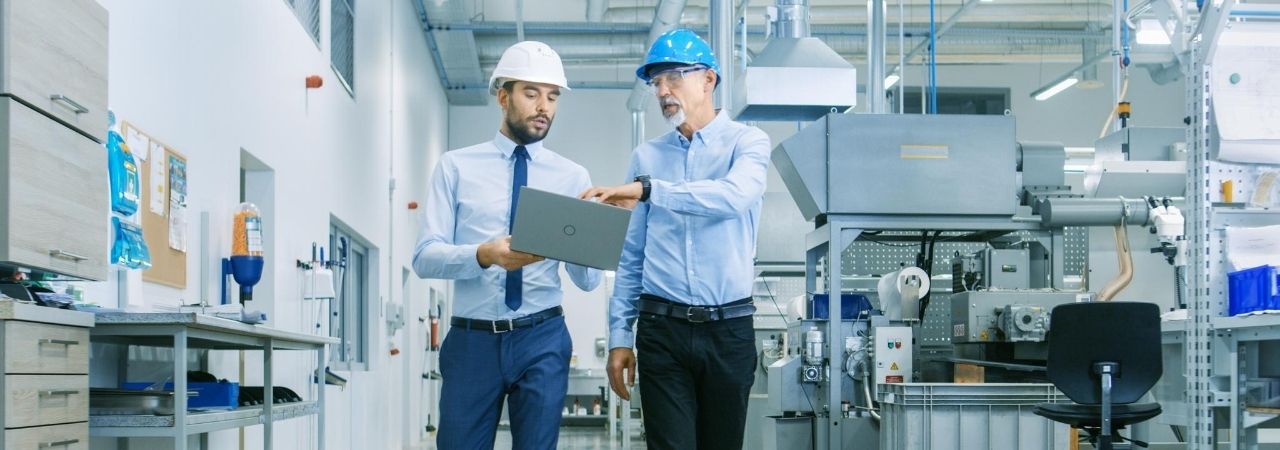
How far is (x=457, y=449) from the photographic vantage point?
243cm

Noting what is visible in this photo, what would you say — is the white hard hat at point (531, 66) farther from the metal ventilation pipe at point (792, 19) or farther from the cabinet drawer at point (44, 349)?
the metal ventilation pipe at point (792, 19)

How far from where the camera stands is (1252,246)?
149 inches

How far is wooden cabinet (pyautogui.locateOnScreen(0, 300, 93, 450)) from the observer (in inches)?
82.6

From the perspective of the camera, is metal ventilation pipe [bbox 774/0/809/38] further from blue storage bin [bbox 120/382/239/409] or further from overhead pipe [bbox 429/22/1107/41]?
overhead pipe [bbox 429/22/1107/41]

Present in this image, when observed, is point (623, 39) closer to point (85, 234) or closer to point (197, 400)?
point (197, 400)

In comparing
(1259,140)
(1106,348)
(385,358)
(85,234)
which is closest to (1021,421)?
(1106,348)

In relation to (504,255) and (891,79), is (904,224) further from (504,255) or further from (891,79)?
(891,79)

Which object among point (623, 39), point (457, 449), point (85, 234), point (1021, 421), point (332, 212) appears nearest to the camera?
point (457, 449)

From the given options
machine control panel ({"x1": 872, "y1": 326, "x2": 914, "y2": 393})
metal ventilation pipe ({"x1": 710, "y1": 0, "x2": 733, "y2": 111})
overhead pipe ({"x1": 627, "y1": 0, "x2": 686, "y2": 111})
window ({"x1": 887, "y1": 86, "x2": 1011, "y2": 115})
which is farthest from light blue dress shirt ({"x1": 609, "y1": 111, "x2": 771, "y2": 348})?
window ({"x1": 887, "y1": 86, "x2": 1011, "y2": 115})

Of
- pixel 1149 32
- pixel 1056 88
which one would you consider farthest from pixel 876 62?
pixel 1056 88

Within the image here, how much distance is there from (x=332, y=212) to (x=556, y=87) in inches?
189

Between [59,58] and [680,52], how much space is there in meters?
1.26

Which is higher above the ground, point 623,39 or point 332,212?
point 623,39

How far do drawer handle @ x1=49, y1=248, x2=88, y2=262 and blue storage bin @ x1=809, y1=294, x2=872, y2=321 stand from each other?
3.03m
